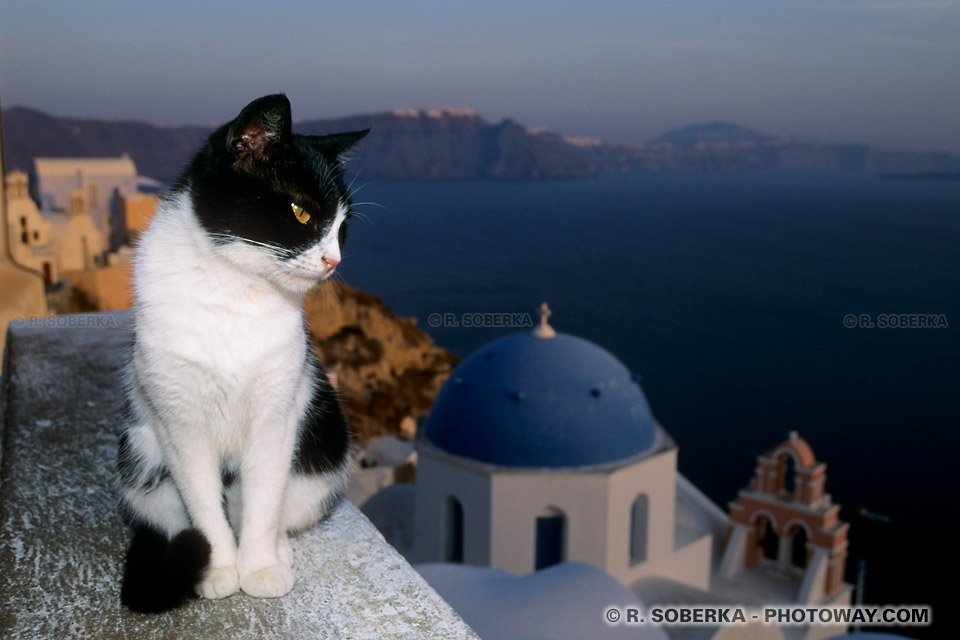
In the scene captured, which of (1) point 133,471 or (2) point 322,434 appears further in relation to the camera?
(2) point 322,434

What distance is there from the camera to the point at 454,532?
417 inches

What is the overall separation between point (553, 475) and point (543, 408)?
33.2 inches

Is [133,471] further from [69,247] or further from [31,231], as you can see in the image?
[69,247]

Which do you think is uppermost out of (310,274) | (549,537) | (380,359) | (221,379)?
(310,274)

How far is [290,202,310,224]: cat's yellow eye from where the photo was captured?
1.57 m

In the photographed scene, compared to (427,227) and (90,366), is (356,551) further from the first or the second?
(427,227)

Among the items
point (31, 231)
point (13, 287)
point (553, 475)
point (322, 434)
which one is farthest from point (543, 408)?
point (31, 231)

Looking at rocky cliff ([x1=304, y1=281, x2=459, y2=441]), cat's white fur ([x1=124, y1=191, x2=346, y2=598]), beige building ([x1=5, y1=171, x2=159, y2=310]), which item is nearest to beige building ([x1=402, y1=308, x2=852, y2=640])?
cat's white fur ([x1=124, y1=191, x2=346, y2=598])

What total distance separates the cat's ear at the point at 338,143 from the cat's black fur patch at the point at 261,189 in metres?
0.10

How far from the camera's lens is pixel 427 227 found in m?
82.9

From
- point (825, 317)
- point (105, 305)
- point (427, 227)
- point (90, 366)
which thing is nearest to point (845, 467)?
point (825, 317)

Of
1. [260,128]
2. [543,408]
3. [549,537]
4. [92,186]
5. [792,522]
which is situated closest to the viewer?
[260,128]

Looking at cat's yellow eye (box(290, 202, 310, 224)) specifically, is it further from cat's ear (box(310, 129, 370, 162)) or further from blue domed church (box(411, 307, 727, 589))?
blue domed church (box(411, 307, 727, 589))

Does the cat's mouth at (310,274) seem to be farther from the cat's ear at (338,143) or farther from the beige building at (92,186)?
the beige building at (92,186)
